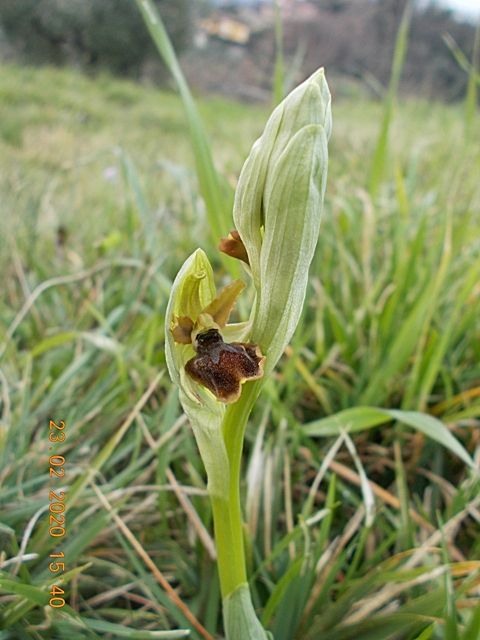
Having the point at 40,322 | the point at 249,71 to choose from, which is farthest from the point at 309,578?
the point at 249,71

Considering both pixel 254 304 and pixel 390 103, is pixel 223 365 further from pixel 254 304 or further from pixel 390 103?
pixel 390 103

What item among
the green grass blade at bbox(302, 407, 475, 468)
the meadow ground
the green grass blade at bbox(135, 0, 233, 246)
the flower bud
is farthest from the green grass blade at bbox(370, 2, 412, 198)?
the flower bud

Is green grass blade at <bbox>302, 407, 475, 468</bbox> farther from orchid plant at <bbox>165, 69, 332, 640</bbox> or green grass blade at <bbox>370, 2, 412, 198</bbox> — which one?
green grass blade at <bbox>370, 2, 412, 198</bbox>

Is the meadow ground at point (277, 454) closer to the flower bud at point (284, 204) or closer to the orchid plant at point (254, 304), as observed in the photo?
the orchid plant at point (254, 304)

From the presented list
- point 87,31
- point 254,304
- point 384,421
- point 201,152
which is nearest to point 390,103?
point 201,152

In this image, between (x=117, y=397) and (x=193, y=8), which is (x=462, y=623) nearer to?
(x=117, y=397)

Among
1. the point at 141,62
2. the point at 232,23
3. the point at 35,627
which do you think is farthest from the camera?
the point at 232,23
